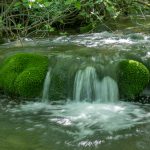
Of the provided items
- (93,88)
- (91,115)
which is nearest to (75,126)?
(91,115)

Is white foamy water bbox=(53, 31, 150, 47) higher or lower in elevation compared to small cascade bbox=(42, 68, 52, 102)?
higher

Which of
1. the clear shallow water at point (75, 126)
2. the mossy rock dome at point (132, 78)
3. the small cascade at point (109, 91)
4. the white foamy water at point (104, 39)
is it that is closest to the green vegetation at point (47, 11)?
the mossy rock dome at point (132, 78)

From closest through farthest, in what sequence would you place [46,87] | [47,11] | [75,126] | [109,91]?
1. [47,11]
2. [75,126]
3. [109,91]
4. [46,87]

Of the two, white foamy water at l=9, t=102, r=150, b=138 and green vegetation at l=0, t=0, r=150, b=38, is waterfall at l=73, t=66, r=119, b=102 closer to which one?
white foamy water at l=9, t=102, r=150, b=138

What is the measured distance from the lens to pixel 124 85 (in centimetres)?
782

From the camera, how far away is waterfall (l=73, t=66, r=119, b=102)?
7816mm

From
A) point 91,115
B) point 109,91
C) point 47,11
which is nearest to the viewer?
point 47,11

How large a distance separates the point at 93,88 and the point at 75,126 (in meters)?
1.61

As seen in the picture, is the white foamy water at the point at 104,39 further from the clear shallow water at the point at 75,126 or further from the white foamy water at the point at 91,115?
the clear shallow water at the point at 75,126

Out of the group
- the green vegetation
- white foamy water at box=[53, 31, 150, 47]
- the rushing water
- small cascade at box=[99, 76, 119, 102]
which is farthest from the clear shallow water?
white foamy water at box=[53, 31, 150, 47]

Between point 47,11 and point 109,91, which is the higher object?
point 47,11

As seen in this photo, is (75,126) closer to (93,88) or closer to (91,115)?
(91,115)

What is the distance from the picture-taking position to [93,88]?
791cm

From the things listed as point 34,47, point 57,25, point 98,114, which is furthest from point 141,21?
point 98,114
